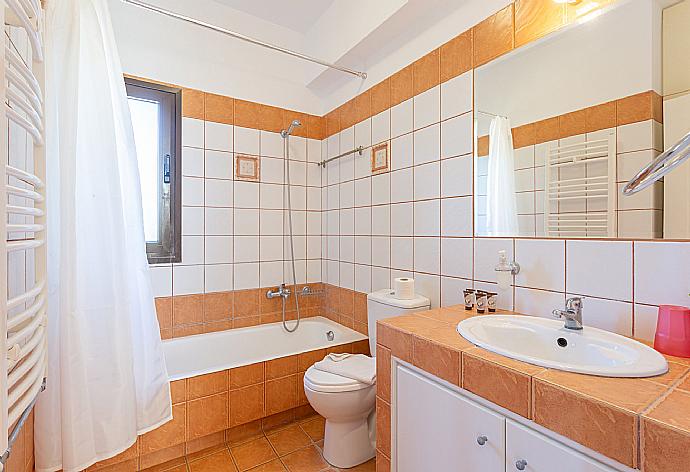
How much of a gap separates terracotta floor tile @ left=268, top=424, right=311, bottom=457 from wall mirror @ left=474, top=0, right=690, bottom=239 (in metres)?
1.51

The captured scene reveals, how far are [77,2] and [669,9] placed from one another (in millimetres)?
2036

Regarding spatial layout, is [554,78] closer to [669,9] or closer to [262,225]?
[669,9]

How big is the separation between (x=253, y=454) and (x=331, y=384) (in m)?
0.64

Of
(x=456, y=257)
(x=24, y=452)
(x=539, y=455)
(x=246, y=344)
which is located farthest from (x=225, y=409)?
(x=539, y=455)

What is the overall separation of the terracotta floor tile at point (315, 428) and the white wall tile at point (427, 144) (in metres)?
1.68

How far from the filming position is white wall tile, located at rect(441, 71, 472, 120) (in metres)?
1.67

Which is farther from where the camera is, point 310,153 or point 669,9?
point 310,153

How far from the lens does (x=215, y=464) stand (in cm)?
176

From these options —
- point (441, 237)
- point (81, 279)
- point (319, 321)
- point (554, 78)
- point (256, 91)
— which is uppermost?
point (256, 91)

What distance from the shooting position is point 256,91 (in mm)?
2582

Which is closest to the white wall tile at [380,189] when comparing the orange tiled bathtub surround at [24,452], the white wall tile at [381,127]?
the white wall tile at [381,127]

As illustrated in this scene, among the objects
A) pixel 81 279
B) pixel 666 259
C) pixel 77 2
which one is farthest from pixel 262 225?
pixel 666 259

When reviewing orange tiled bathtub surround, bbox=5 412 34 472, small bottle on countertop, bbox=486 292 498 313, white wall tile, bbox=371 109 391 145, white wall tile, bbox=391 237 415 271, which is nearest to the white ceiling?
white wall tile, bbox=371 109 391 145

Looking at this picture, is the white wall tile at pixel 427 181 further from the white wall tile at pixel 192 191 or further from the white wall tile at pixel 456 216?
the white wall tile at pixel 192 191
